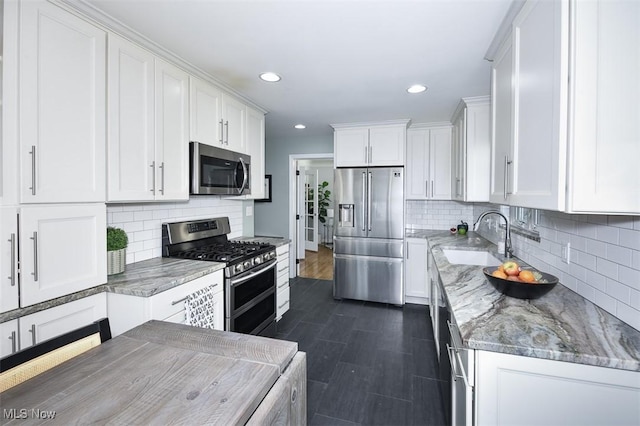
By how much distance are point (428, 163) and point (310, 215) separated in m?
3.81

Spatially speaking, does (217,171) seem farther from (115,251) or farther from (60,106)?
(60,106)

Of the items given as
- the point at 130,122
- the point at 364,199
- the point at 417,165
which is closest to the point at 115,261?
the point at 130,122

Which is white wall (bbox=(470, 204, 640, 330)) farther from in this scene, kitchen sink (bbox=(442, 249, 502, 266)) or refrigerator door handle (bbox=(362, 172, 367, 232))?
refrigerator door handle (bbox=(362, 172, 367, 232))

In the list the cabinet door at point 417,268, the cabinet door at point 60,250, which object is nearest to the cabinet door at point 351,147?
the cabinet door at point 417,268

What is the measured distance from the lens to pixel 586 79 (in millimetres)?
995

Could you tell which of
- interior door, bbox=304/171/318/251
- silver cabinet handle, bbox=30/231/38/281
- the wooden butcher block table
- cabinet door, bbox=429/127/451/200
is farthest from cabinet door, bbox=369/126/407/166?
interior door, bbox=304/171/318/251

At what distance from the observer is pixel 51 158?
1.41 m

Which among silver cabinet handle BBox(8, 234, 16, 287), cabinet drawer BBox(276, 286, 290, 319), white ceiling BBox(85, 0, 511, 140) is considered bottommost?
cabinet drawer BBox(276, 286, 290, 319)

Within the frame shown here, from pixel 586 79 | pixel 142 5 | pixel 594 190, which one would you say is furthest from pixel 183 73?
pixel 594 190

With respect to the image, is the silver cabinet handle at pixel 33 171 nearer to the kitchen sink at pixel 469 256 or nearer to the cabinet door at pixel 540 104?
the cabinet door at pixel 540 104

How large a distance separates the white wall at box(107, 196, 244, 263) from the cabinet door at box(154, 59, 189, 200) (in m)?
0.36

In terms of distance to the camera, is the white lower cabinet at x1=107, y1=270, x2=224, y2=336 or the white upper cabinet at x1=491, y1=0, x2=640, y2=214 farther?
the white lower cabinet at x1=107, y1=270, x2=224, y2=336

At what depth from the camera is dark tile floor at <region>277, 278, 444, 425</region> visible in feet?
6.33

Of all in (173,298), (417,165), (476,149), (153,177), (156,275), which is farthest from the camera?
(417,165)
